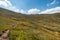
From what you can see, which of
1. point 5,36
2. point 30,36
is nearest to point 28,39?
point 30,36

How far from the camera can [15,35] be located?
5959 cm

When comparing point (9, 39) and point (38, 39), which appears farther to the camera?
point (38, 39)

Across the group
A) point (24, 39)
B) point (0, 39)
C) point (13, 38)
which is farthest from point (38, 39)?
point (0, 39)

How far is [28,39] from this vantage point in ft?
196

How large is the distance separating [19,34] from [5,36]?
6.03 metres

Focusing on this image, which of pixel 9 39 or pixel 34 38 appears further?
pixel 34 38

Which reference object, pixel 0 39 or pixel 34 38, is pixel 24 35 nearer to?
pixel 34 38

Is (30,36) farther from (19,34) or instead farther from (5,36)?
(5,36)

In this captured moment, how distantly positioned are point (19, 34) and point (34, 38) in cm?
673

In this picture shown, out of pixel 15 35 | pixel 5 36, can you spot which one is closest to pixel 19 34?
pixel 15 35

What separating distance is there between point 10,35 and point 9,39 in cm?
178

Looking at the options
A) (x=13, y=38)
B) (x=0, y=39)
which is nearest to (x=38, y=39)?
(x=13, y=38)

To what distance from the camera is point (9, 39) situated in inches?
2259

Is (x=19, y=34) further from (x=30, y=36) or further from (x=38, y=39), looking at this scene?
(x=38, y=39)
